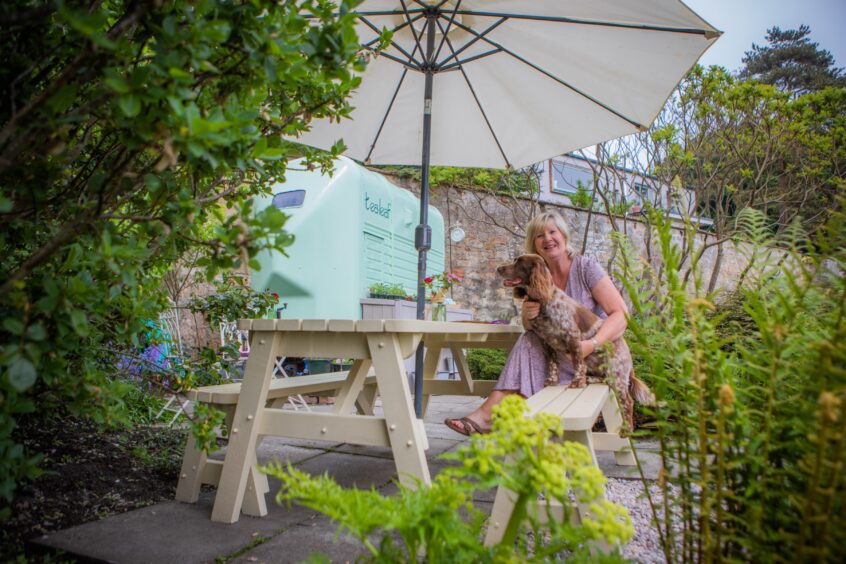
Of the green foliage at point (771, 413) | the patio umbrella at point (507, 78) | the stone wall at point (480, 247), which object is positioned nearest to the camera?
the green foliage at point (771, 413)

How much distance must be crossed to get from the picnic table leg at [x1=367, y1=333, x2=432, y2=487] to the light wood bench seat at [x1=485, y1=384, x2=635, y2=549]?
0.30 meters

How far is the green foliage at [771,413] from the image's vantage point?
2.28ft

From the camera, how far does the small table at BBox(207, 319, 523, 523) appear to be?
177cm

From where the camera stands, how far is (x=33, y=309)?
91 centimetres

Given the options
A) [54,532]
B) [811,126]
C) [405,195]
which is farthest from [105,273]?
[811,126]

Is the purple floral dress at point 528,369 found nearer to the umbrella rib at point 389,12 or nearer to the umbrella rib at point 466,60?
the umbrella rib at point 466,60

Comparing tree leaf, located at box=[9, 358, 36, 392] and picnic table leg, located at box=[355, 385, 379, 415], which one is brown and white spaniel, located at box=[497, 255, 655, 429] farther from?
tree leaf, located at box=[9, 358, 36, 392]

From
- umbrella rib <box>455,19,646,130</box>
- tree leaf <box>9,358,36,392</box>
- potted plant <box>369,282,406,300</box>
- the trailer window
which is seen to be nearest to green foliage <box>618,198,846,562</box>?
tree leaf <box>9,358,36,392</box>

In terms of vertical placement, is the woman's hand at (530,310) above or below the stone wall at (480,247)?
below

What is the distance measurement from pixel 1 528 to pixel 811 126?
8.82 m

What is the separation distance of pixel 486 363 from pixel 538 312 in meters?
3.86

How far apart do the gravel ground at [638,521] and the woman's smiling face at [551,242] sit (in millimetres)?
1207

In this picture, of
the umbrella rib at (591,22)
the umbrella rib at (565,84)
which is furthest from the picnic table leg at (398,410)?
the umbrella rib at (565,84)

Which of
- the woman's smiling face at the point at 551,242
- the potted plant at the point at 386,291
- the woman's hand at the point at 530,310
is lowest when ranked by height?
the woman's hand at the point at 530,310
